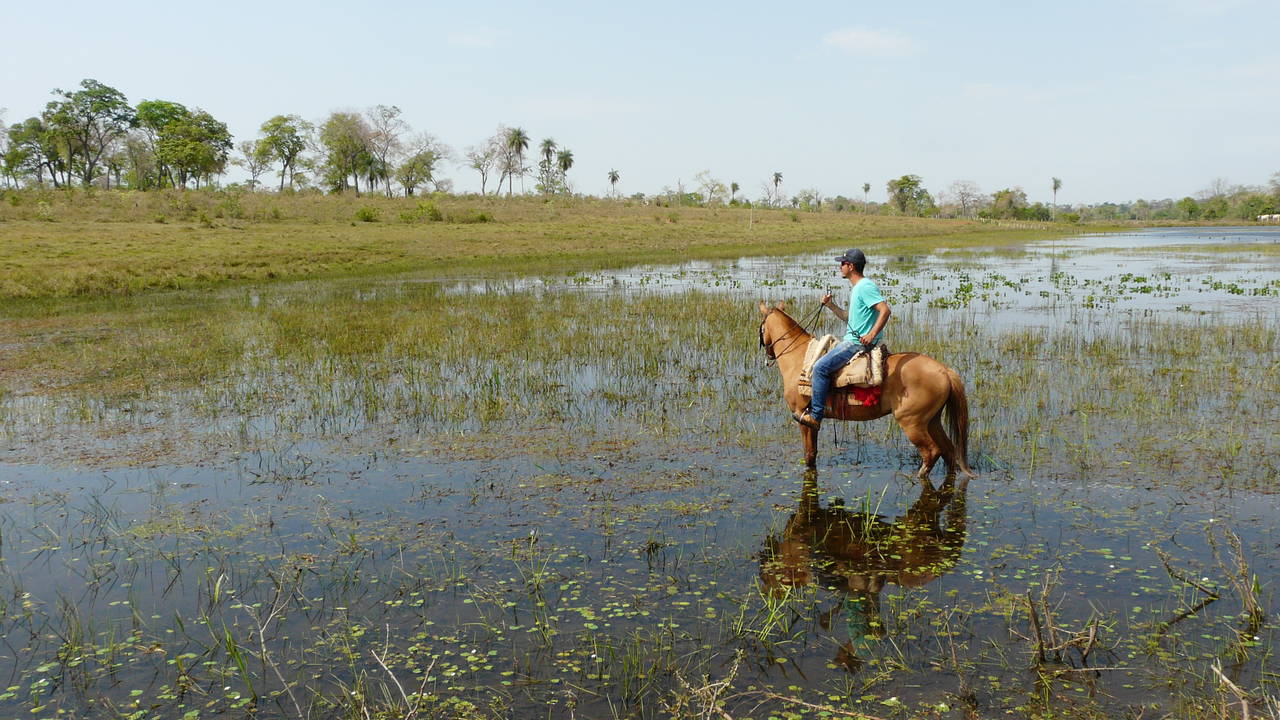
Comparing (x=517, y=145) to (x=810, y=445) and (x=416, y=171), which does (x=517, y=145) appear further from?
(x=810, y=445)

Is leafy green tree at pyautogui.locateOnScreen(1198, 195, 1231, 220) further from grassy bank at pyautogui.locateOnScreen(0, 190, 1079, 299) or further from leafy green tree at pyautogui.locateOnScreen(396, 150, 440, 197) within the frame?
leafy green tree at pyautogui.locateOnScreen(396, 150, 440, 197)

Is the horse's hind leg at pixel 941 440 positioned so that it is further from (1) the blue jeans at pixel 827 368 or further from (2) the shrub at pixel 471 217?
(2) the shrub at pixel 471 217

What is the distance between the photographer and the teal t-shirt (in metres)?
7.58

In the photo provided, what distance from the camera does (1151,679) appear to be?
443cm

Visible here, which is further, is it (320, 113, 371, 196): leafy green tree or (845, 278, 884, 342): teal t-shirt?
(320, 113, 371, 196): leafy green tree

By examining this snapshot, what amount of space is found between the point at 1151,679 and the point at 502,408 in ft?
27.1

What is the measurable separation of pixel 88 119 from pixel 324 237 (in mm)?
48974

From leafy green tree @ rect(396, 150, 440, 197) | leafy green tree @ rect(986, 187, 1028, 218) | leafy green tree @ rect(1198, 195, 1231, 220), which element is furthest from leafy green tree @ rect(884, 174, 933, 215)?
leafy green tree @ rect(396, 150, 440, 197)

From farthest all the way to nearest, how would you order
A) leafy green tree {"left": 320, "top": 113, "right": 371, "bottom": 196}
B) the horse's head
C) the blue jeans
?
leafy green tree {"left": 320, "top": 113, "right": 371, "bottom": 196}
the horse's head
the blue jeans

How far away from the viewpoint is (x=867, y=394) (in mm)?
7887

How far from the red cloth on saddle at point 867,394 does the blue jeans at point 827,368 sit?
0.27m

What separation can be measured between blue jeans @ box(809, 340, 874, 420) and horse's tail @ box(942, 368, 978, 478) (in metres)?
0.91

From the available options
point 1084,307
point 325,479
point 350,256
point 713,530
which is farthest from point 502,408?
point 350,256

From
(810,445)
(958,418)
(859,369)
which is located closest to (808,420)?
(810,445)
